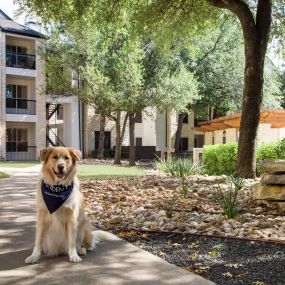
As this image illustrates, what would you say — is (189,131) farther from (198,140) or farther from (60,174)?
(60,174)

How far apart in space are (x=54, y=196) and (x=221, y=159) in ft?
36.5

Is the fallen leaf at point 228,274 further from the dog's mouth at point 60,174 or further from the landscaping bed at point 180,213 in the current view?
the dog's mouth at point 60,174

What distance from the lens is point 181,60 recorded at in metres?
33.8

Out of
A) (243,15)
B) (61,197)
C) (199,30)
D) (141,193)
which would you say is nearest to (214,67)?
(199,30)

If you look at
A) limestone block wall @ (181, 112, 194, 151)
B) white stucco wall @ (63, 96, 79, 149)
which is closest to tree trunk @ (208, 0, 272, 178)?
white stucco wall @ (63, 96, 79, 149)

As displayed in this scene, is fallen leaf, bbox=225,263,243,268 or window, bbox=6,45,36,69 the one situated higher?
window, bbox=6,45,36,69

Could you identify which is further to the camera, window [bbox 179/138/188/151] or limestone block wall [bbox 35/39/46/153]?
window [bbox 179/138/188/151]

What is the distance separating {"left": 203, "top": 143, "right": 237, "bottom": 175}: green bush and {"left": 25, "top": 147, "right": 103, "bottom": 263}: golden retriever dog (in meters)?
10.6

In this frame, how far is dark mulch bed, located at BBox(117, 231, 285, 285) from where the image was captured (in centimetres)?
412

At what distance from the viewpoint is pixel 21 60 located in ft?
114

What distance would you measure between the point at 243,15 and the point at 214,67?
23.3 m

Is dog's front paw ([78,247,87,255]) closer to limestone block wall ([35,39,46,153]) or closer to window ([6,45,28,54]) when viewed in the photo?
limestone block wall ([35,39,46,153])

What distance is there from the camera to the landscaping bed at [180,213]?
6.05 metres

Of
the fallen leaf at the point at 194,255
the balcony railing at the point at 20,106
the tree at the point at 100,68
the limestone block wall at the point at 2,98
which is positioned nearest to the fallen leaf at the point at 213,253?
the fallen leaf at the point at 194,255
